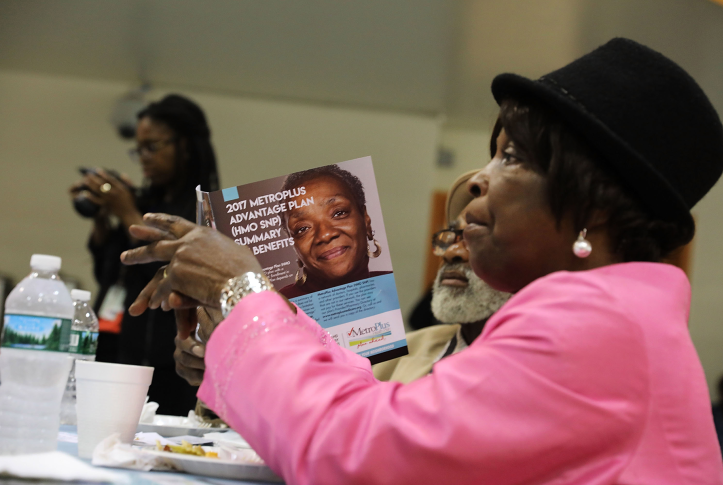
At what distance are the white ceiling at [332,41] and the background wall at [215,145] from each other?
0.14 m

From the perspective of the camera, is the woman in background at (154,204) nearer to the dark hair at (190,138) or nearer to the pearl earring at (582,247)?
the dark hair at (190,138)

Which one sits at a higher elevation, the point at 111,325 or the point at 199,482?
the point at 111,325

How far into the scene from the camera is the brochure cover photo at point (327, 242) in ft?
4.19

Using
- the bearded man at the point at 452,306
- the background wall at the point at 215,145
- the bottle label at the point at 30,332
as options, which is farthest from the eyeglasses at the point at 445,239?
the background wall at the point at 215,145

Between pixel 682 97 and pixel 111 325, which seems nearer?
pixel 682 97

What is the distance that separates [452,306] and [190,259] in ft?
4.23

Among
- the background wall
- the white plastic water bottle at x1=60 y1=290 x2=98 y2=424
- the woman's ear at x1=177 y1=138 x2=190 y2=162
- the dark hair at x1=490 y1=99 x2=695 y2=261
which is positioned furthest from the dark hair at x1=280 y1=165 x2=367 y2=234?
the background wall

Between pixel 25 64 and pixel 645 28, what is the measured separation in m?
4.71

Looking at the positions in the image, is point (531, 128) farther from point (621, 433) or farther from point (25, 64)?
point (25, 64)

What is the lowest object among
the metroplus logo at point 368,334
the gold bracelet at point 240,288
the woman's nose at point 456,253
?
the metroplus logo at point 368,334

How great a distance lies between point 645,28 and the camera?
155 inches

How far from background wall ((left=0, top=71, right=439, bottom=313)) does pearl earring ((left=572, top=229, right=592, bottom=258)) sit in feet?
15.2

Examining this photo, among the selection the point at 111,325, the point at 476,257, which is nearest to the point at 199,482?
the point at 476,257

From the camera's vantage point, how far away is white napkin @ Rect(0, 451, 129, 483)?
0.69m
